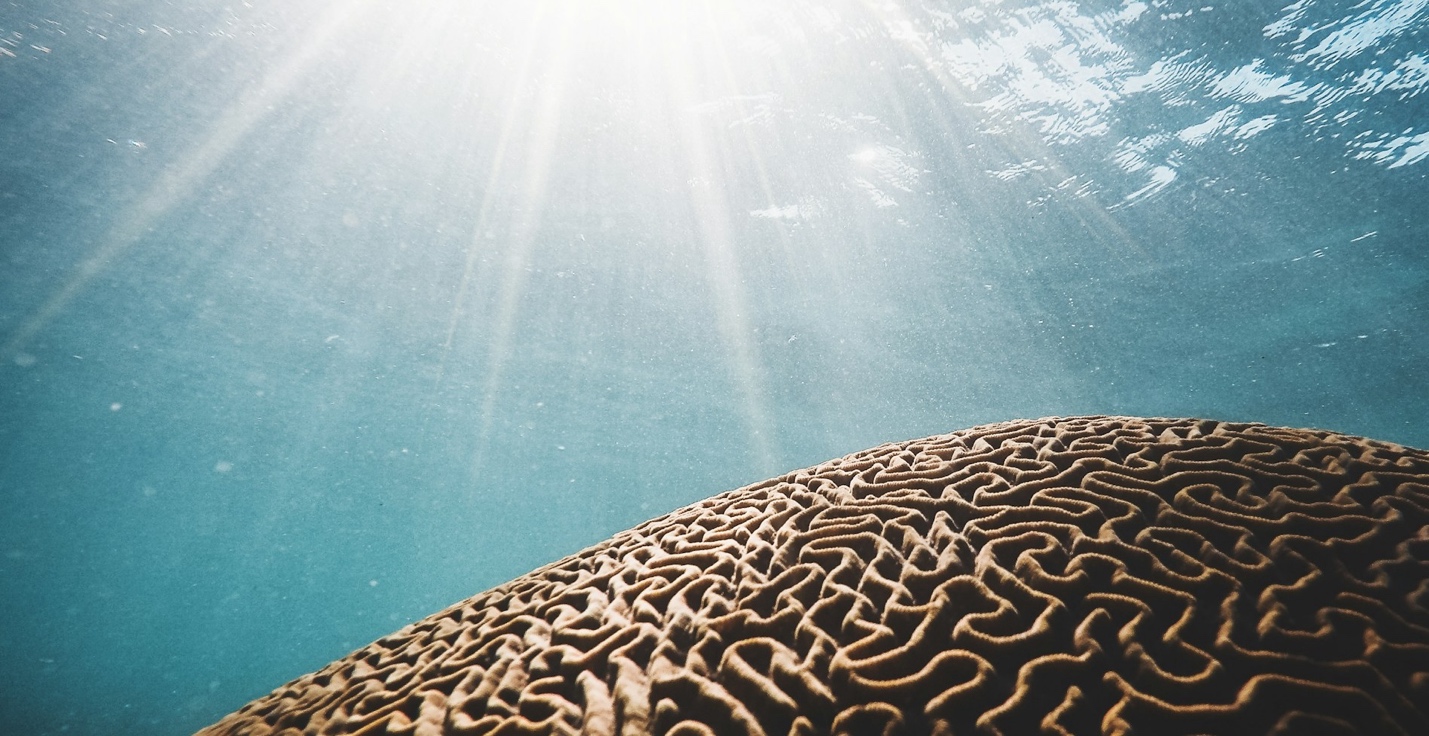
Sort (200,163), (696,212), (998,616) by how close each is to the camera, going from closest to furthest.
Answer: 1. (998,616)
2. (200,163)
3. (696,212)

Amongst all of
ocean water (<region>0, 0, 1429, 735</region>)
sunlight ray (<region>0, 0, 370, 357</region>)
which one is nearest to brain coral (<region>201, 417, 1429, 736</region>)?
ocean water (<region>0, 0, 1429, 735</region>)

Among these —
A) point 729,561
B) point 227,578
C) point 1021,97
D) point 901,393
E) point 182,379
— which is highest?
point 1021,97

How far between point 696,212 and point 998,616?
16823mm

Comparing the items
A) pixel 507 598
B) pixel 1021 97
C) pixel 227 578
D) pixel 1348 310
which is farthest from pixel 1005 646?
pixel 227 578

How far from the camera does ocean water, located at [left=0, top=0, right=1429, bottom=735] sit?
39.4ft

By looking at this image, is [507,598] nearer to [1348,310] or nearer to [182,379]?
[1348,310]

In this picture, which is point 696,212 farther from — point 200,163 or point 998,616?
point 998,616

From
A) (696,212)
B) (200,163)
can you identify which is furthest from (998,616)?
(200,163)

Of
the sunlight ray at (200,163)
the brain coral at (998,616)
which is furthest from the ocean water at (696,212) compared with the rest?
the brain coral at (998,616)

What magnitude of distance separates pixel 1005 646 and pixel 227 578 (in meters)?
117

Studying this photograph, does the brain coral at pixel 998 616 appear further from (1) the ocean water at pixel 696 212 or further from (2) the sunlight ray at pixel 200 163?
(2) the sunlight ray at pixel 200 163

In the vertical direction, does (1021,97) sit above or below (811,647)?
above

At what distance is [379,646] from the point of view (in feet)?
12.5

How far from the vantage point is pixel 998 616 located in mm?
2230
